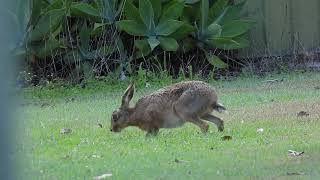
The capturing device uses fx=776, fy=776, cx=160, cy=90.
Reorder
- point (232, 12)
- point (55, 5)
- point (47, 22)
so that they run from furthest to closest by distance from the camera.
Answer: point (232, 12) < point (55, 5) < point (47, 22)

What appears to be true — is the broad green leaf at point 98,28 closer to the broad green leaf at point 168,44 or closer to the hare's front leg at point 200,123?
the broad green leaf at point 168,44

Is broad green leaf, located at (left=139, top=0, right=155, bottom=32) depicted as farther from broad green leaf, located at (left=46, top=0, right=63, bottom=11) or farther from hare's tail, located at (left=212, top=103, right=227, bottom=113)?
hare's tail, located at (left=212, top=103, right=227, bottom=113)

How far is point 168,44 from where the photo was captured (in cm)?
1238

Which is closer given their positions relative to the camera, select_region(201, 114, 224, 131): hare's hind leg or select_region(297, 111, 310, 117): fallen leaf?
select_region(201, 114, 224, 131): hare's hind leg

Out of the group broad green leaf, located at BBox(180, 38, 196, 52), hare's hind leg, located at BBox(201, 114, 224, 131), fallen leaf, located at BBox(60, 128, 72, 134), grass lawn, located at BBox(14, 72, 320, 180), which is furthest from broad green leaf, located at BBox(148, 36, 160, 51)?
hare's hind leg, located at BBox(201, 114, 224, 131)

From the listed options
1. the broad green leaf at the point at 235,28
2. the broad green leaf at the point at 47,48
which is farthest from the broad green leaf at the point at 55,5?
the broad green leaf at the point at 235,28

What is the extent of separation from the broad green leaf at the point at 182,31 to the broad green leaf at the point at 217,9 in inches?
21.2

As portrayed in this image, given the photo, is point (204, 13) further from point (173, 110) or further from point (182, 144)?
point (182, 144)

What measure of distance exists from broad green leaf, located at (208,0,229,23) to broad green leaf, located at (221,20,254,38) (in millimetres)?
303

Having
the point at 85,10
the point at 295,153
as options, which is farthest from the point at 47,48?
the point at 295,153

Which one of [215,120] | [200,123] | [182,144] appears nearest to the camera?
[182,144]

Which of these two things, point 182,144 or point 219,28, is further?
point 219,28

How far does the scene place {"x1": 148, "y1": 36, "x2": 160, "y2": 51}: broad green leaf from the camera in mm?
12125

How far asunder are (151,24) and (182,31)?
525 millimetres
